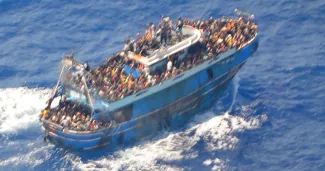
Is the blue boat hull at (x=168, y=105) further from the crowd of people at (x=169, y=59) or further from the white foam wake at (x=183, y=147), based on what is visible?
the white foam wake at (x=183, y=147)

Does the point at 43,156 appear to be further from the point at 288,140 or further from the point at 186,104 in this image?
the point at 288,140

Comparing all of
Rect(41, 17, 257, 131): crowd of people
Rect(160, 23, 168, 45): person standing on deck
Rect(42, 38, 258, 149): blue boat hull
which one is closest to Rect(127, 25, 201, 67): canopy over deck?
Rect(41, 17, 257, 131): crowd of people

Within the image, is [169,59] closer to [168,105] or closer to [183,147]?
[168,105]

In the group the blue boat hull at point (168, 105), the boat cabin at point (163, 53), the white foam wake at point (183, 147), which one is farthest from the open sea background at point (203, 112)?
the boat cabin at point (163, 53)

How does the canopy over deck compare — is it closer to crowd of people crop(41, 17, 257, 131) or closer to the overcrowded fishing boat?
the overcrowded fishing boat

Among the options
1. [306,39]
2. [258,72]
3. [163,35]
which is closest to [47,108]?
[163,35]
